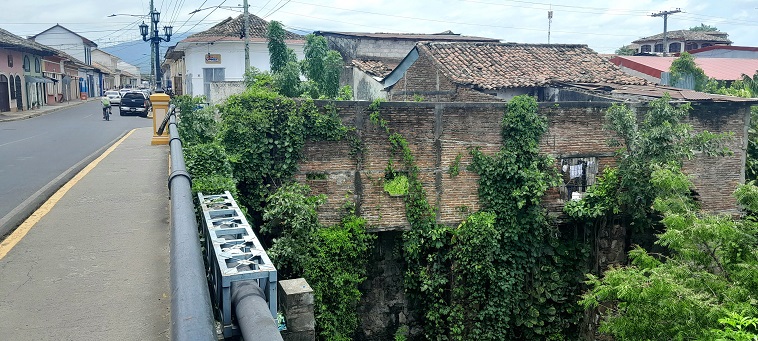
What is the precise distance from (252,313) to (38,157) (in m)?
13.7

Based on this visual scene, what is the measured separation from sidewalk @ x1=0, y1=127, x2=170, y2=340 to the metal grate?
1.43 ft

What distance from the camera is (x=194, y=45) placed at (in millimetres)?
34469

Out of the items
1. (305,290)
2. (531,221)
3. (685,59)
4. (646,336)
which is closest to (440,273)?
(531,221)

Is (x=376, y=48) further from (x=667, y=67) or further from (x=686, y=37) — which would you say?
(x=686, y=37)

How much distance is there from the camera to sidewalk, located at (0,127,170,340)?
4.40 meters

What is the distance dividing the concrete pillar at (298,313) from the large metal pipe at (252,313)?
103 centimetres

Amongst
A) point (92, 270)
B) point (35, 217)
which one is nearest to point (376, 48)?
point (35, 217)

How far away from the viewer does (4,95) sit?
3344 centimetres

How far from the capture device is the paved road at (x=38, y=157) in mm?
8854

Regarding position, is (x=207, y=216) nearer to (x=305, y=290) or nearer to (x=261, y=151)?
(x=305, y=290)

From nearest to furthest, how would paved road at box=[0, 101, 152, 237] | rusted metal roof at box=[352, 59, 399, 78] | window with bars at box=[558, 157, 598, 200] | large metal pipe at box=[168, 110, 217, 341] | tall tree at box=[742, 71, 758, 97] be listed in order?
large metal pipe at box=[168, 110, 217, 341] < paved road at box=[0, 101, 152, 237] < window with bars at box=[558, 157, 598, 200] < tall tree at box=[742, 71, 758, 97] < rusted metal roof at box=[352, 59, 399, 78]

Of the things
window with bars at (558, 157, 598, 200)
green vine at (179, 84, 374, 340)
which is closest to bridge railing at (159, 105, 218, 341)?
green vine at (179, 84, 374, 340)

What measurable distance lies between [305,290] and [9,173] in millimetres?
9421

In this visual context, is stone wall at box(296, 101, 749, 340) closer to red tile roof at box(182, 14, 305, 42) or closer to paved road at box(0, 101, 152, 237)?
paved road at box(0, 101, 152, 237)
